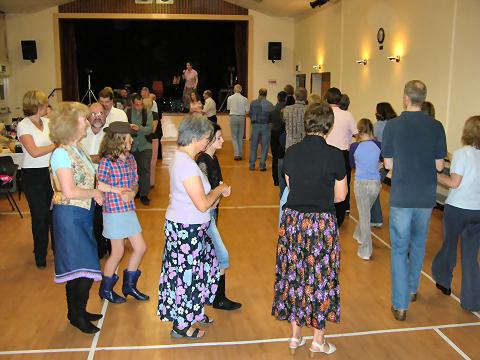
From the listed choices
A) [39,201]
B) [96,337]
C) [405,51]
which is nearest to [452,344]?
[96,337]

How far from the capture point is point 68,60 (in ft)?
49.4

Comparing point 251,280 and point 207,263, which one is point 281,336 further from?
point 251,280

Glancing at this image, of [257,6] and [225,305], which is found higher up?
[257,6]

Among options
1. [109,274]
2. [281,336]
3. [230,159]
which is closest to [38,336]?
[109,274]

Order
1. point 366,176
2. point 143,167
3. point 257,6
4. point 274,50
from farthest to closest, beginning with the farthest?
point 274,50, point 257,6, point 143,167, point 366,176

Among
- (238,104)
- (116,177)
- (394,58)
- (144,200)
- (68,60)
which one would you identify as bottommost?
(144,200)

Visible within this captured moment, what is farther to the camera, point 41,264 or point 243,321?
point 41,264

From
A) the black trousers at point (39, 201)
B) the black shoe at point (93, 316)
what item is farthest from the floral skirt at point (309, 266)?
the black trousers at point (39, 201)

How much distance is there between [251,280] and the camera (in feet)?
13.8

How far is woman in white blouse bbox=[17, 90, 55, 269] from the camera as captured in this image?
4.10m

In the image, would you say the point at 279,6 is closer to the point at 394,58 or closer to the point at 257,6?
the point at 257,6

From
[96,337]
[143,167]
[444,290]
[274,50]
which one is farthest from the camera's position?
[274,50]

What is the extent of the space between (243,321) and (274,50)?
491 inches

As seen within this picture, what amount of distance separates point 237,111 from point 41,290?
7248 mm
